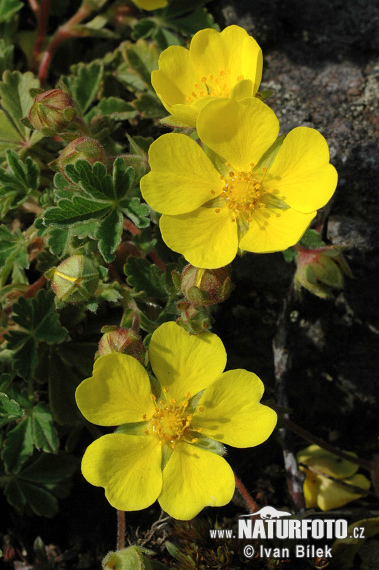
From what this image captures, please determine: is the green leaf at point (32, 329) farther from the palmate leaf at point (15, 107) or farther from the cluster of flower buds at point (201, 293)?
the palmate leaf at point (15, 107)

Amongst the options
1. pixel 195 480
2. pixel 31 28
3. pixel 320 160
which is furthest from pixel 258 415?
pixel 31 28

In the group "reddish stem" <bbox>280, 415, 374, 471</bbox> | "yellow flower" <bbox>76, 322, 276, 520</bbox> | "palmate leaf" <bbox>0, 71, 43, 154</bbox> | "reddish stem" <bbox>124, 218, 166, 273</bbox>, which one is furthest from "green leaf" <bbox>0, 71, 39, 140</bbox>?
"reddish stem" <bbox>280, 415, 374, 471</bbox>

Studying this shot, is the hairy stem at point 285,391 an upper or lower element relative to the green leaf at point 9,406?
lower

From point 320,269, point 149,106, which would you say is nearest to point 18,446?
point 320,269

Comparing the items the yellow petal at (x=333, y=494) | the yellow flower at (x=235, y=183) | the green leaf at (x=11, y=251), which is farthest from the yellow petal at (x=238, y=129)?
the yellow petal at (x=333, y=494)

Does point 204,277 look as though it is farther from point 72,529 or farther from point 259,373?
point 72,529
